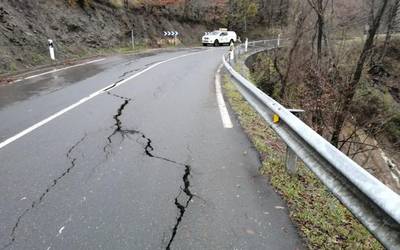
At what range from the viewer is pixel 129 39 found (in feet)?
88.0

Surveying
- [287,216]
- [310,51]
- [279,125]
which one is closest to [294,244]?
[287,216]

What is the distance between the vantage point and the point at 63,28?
64.5 feet

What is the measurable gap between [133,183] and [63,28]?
18569 millimetres

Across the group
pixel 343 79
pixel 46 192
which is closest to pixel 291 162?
pixel 46 192

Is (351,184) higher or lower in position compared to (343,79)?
higher

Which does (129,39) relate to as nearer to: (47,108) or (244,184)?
(47,108)

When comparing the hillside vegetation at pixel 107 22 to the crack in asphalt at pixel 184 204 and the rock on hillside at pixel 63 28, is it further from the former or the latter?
the crack in asphalt at pixel 184 204

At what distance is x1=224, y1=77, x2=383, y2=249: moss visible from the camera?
9.53ft

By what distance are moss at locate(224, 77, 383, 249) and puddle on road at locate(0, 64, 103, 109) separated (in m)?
6.42

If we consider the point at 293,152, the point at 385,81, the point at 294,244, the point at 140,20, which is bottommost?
the point at 385,81

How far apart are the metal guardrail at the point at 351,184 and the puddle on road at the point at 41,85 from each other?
22.5ft

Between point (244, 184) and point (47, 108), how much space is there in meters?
5.28

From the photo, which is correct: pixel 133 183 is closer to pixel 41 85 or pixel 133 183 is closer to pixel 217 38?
pixel 41 85

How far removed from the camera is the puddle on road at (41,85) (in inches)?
338
